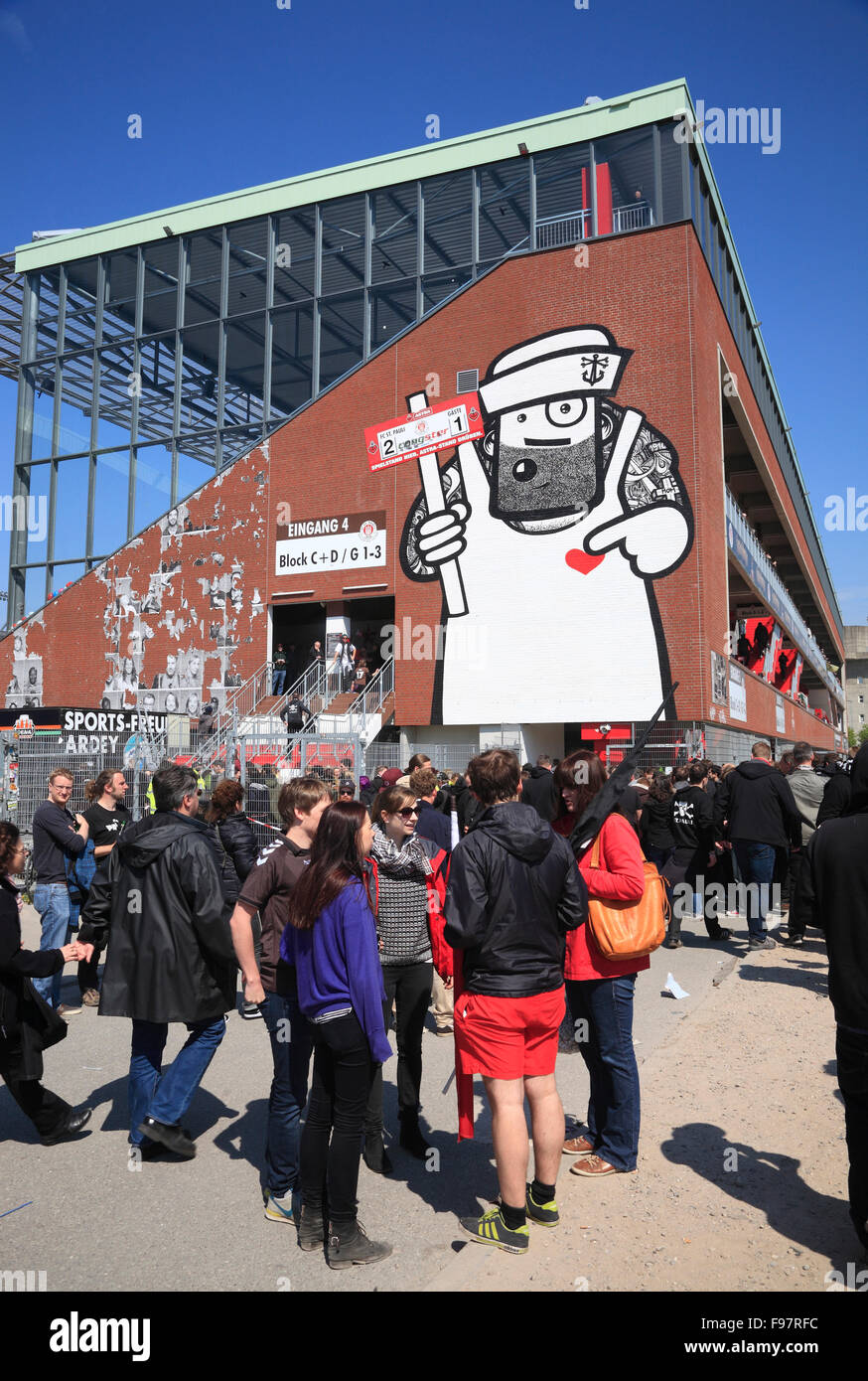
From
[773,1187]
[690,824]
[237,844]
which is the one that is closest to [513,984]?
[773,1187]

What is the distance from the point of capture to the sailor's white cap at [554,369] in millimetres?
22656

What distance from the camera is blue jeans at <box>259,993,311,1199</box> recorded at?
4.03 metres

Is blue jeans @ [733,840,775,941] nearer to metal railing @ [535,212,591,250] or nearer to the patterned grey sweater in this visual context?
the patterned grey sweater

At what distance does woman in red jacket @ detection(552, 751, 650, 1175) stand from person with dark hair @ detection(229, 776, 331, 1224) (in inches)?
50.8

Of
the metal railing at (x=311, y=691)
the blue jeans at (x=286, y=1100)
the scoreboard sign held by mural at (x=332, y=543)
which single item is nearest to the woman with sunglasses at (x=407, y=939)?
the blue jeans at (x=286, y=1100)

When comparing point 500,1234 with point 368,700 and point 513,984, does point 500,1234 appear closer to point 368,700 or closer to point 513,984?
point 513,984

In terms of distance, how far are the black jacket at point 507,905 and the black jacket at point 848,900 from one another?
3.45 feet

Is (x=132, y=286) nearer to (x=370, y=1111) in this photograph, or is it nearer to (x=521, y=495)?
(x=521, y=495)

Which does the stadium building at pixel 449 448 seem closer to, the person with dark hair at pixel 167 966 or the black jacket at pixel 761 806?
the black jacket at pixel 761 806

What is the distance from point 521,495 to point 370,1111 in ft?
65.5

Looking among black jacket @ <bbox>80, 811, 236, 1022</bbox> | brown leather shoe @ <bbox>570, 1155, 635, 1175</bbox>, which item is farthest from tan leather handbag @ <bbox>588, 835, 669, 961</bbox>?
black jacket @ <bbox>80, 811, 236, 1022</bbox>

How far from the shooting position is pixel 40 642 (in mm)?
30859

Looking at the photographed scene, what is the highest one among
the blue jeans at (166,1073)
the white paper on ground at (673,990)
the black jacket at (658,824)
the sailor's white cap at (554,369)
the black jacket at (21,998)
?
the sailor's white cap at (554,369)

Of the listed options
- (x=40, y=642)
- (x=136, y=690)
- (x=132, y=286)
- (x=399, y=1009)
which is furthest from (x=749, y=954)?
(x=132, y=286)
